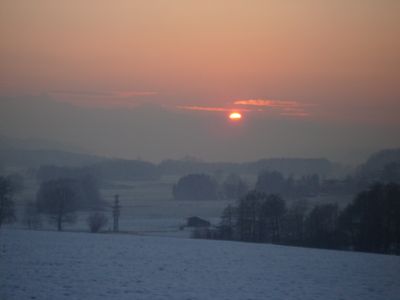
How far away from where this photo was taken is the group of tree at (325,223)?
93.7 ft

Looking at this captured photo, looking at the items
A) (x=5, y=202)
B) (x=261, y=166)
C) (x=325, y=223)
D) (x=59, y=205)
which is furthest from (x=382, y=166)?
(x=261, y=166)

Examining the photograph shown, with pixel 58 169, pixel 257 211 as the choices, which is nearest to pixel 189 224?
pixel 257 211

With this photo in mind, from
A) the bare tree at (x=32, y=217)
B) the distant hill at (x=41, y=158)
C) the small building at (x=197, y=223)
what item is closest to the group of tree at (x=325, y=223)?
the small building at (x=197, y=223)

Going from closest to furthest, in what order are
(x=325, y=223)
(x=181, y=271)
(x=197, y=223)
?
(x=181, y=271) → (x=325, y=223) → (x=197, y=223)

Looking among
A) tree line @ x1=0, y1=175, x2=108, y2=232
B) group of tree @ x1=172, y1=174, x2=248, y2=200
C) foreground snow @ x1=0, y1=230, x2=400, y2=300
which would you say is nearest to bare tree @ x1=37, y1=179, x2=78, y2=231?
tree line @ x1=0, y1=175, x2=108, y2=232

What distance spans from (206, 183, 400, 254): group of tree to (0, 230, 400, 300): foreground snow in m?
7.44

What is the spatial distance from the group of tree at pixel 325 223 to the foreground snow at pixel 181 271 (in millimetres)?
7441

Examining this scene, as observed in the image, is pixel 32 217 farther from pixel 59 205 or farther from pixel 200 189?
pixel 200 189

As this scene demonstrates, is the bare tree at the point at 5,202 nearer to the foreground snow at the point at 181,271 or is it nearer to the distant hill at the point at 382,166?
the foreground snow at the point at 181,271

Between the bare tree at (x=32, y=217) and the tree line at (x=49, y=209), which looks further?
the bare tree at (x=32, y=217)

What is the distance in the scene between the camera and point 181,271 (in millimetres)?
16344

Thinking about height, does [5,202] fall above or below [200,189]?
below

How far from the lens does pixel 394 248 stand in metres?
27.8

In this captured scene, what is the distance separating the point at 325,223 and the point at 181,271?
18.9m
